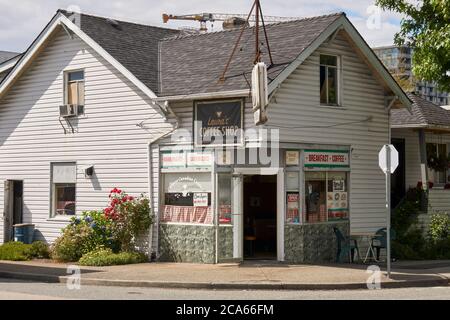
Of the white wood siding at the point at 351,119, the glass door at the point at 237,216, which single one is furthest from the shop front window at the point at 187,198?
the white wood siding at the point at 351,119

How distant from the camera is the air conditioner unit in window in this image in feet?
80.0

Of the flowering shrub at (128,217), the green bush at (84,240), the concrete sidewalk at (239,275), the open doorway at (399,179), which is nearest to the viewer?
the concrete sidewalk at (239,275)

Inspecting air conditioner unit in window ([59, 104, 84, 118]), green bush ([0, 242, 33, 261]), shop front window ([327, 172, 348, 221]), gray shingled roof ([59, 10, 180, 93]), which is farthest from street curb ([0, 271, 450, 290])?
air conditioner unit in window ([59, 104, 84, 118])

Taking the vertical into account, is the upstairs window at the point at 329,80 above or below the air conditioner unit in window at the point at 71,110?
above

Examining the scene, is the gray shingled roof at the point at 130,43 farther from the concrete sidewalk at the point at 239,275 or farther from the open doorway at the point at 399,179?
the open doorway at the point at 399,179

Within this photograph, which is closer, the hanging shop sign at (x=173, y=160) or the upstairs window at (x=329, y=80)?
the hanging shop sign at (x=173, y=160)

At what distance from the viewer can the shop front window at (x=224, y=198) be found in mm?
20984

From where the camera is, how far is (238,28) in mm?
25109

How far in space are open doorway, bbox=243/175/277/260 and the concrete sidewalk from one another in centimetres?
267

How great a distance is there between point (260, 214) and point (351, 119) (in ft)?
14.0

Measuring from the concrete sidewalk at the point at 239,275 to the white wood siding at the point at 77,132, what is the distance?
3304 mm

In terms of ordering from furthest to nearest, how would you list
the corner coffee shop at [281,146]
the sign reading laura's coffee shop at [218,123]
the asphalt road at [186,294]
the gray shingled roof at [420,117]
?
the gray shingled roof at [420,117] < the corner coffee shop at [281,146] < the sign reading laura's coffee shop at [218,123] < the asphalt road at [186,294]

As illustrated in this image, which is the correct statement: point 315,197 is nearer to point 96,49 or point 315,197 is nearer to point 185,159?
point 185,159
